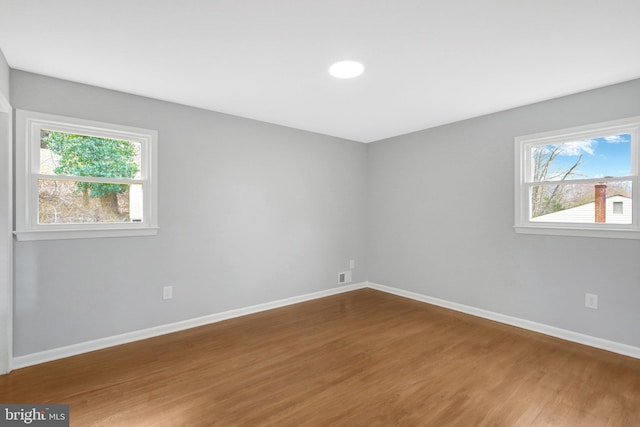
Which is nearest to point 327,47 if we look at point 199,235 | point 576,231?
point 199,235

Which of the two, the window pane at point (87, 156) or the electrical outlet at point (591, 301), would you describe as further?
the electrical outlet at point (591, 301)

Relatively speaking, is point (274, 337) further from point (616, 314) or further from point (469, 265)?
point (616, 314)

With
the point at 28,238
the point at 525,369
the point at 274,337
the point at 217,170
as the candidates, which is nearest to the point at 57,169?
the point at 28,238

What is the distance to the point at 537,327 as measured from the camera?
3.18m

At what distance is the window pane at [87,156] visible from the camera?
2639mm

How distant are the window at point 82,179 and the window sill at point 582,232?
3.92 metres

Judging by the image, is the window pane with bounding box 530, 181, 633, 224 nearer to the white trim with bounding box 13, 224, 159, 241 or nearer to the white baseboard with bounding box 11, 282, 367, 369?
the white baseboard with bounding box 11, 282, 367, 369

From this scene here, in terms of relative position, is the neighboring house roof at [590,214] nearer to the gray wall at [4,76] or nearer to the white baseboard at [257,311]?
the white baseboard at [257,311]

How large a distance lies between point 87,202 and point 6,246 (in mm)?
660

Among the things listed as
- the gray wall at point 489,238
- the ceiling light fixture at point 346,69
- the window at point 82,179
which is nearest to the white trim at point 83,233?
the window at point 82,179

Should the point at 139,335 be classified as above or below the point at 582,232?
below

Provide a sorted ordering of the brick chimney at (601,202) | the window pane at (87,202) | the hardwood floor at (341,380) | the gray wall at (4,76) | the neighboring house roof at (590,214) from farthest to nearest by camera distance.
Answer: the brick chimney at (601,202), the neighboring house roof at (590,214), the window pane at (87,202), the gray wall at (4,76), the hardwood floor at (341,380)

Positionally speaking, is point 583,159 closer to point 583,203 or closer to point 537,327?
point 583,203

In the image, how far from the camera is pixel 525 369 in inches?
→ 96.3
